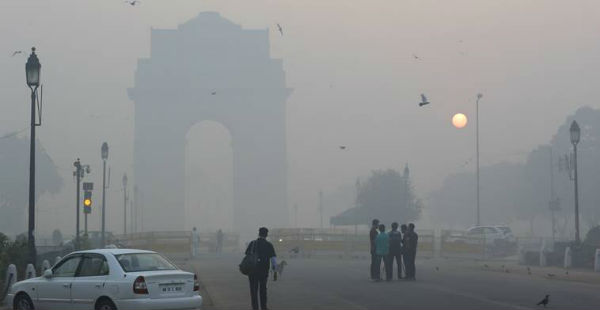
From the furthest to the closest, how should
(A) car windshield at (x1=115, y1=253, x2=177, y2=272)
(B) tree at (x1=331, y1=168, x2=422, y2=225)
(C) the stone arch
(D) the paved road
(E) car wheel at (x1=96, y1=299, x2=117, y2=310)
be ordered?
(C) the stone arch → (B) tree at (x1=331, y1=168, x2=422, y2=225) → (D) the paved road → (A) car windshield at (x1=115, y1=253, x2=177, y2=272) → (E) car wheel at (x1=96, y1=299, x2=117, y2=310)

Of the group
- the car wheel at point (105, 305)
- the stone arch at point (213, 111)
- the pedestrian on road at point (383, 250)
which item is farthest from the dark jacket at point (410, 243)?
the stone arch at point (213, 111)

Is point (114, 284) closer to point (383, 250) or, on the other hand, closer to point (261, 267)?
point (261, 267)

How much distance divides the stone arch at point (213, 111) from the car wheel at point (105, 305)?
86808 millimetres

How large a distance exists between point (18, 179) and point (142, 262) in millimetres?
106822

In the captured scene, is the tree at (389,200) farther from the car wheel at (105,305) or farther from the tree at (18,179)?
the car wheel at (105,305)

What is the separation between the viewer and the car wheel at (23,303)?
16703mm

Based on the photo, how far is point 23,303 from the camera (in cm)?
1689

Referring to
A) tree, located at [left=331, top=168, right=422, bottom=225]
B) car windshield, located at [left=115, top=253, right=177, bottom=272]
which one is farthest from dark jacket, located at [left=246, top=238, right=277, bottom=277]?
tree, located at [left=331, top=168, right=422, bottom=225]

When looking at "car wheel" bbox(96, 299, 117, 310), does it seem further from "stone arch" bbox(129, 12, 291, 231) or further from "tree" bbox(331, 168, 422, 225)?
"stone arch" bbox(129, 12, 291, 231)

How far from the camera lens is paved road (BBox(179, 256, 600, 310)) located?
18.9 m

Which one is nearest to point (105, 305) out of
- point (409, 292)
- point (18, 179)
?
point (409, 292)

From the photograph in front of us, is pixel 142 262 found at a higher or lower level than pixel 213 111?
lower

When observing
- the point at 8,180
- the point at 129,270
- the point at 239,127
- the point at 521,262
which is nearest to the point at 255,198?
the point at 239,127

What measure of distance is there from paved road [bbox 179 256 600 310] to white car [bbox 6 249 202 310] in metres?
3.64
